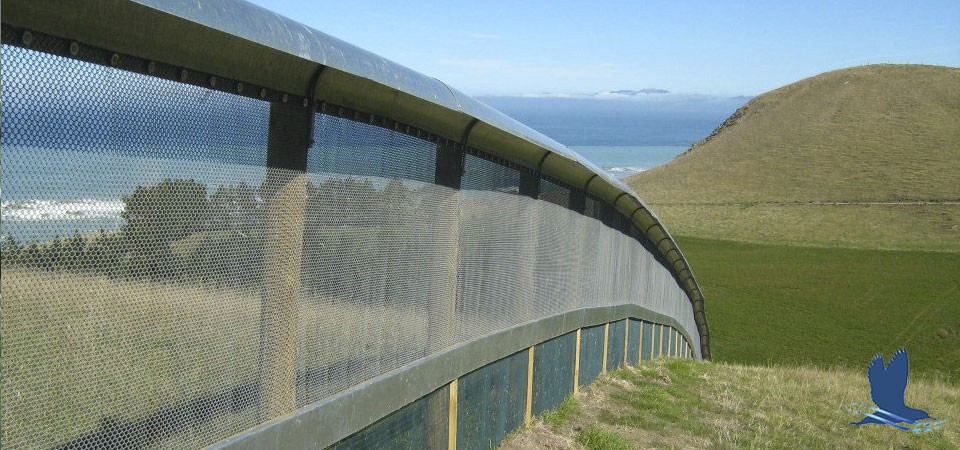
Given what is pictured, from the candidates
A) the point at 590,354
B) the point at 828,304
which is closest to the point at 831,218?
the point at 828,304

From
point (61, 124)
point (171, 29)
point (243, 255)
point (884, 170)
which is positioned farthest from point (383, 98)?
point (884, 170)

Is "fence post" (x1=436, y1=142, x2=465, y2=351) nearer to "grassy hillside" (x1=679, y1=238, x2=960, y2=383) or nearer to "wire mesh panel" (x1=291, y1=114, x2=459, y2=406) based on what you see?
"wire mesh panel" (x1=291, y1=114, x2=459, y2=406)

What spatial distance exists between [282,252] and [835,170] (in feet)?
286

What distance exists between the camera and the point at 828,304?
151 feet

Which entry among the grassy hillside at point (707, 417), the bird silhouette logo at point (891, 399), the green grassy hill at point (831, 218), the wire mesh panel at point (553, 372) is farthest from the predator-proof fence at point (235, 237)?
the green grassy hill at point (831, 218)

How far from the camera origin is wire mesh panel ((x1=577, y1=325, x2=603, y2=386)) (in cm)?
901

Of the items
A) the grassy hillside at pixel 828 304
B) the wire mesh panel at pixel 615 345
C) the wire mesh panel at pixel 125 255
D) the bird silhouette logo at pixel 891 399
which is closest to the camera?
the wire mesh panel at pixel 125 255

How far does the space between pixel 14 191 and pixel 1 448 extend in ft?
2.15

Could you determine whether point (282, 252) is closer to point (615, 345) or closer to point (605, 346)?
point (605, 346)

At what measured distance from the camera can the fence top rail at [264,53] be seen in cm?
272

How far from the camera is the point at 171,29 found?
3.00m

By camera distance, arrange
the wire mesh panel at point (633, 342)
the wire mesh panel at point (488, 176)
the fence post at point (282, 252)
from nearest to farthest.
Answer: the fence post at point (282, 252)
the wire mesh panel at point (488, 176)
the wire mesh panel at point (633, 342)

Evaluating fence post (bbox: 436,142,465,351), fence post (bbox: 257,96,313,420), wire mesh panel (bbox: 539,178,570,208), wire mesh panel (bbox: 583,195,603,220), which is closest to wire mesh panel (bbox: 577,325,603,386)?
wire mesh panel (bbox: 583,195,603,220)

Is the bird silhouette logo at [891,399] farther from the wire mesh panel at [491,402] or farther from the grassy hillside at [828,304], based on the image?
the grassy hillside at [828,304]
